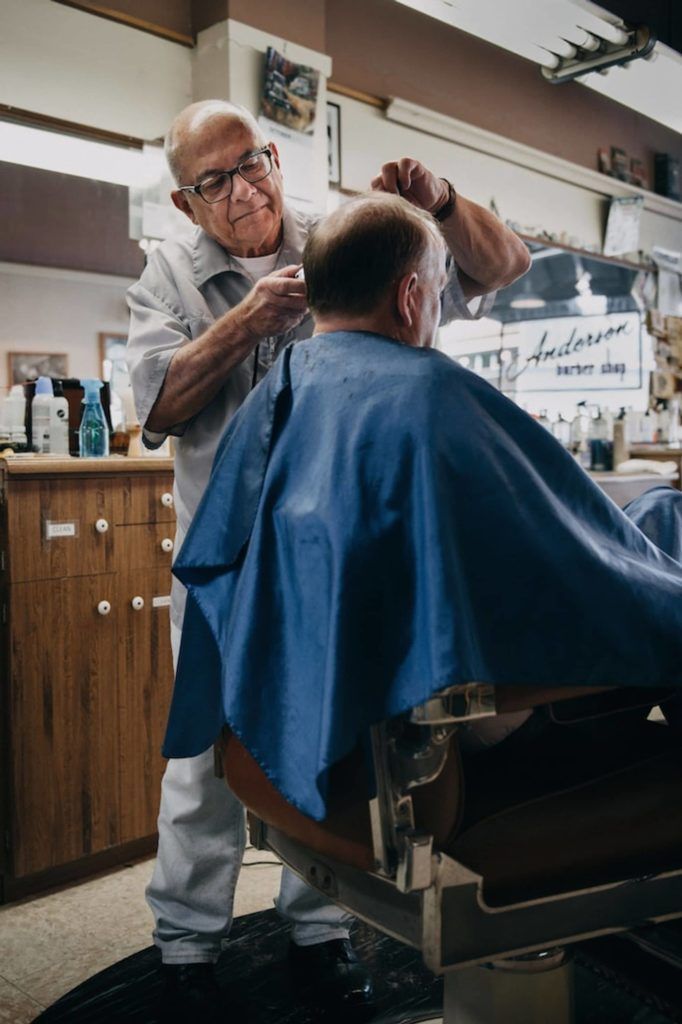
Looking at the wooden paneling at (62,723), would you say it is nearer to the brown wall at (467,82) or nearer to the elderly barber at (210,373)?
the elderly barber at (210,373)

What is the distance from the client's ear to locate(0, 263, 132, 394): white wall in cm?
203

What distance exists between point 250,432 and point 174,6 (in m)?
2.76

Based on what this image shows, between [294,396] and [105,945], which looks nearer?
[294,396]

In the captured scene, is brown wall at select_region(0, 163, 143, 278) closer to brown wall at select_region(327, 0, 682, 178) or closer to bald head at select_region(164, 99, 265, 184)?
brown wall at select_region(327, 0, 682, 178)

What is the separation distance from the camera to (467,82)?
4.55 m

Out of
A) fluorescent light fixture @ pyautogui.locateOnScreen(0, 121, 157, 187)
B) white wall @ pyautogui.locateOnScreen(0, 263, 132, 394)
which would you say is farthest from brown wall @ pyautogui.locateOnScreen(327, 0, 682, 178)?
white wall @ pyautogui.locateOnScreen(0, 263, 132, 394)

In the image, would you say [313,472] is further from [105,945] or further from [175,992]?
[105,945]

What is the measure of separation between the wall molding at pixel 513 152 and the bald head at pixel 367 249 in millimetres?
3121

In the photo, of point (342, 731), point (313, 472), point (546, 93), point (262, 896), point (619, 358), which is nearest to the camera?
point (342, 731)

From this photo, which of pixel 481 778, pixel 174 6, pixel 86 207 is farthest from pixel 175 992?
pixel 174 6

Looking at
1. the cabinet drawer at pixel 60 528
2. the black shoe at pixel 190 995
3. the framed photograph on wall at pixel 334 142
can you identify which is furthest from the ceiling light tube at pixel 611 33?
the black shoe at pixel 190 995

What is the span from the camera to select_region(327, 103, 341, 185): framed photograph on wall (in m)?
3.91

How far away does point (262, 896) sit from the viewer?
236cm

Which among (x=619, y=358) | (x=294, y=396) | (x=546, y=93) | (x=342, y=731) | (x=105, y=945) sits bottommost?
(x=105, y=945)
